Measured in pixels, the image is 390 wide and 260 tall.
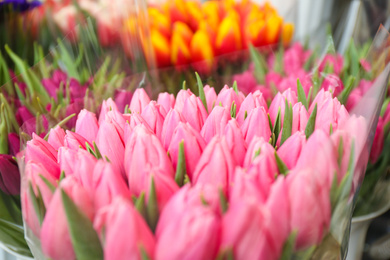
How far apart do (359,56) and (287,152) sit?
0.36 m

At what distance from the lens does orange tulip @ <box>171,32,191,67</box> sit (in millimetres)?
672

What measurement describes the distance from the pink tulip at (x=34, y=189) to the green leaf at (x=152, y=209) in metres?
0.06

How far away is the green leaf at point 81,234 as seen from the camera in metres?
0.26

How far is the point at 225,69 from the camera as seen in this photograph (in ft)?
2.15

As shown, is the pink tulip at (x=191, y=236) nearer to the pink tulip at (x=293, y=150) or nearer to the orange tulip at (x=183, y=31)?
the pink tulip at (x=293, y=150)

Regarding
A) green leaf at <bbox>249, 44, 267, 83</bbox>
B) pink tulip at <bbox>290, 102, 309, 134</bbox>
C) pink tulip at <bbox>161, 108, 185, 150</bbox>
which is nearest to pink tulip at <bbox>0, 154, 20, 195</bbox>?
pink tulip at <bbox>161, 108, 185, 150</bbox>

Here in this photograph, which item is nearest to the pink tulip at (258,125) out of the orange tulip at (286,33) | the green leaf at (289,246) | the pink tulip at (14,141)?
the green leaf at (289,246)

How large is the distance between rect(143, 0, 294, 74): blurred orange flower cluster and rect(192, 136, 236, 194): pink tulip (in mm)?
319

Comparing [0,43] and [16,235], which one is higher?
[0,43]

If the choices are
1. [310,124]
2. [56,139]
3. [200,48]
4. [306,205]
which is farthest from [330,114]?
[200,48]

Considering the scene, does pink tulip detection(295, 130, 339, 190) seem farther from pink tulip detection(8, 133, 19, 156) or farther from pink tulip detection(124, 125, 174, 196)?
pink tulip detection(8, 133, 19, 156)

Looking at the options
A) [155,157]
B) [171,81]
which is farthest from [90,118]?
[171,81]

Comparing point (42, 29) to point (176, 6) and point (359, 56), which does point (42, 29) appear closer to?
point (176, 6)

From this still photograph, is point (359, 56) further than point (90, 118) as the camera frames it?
Yes
